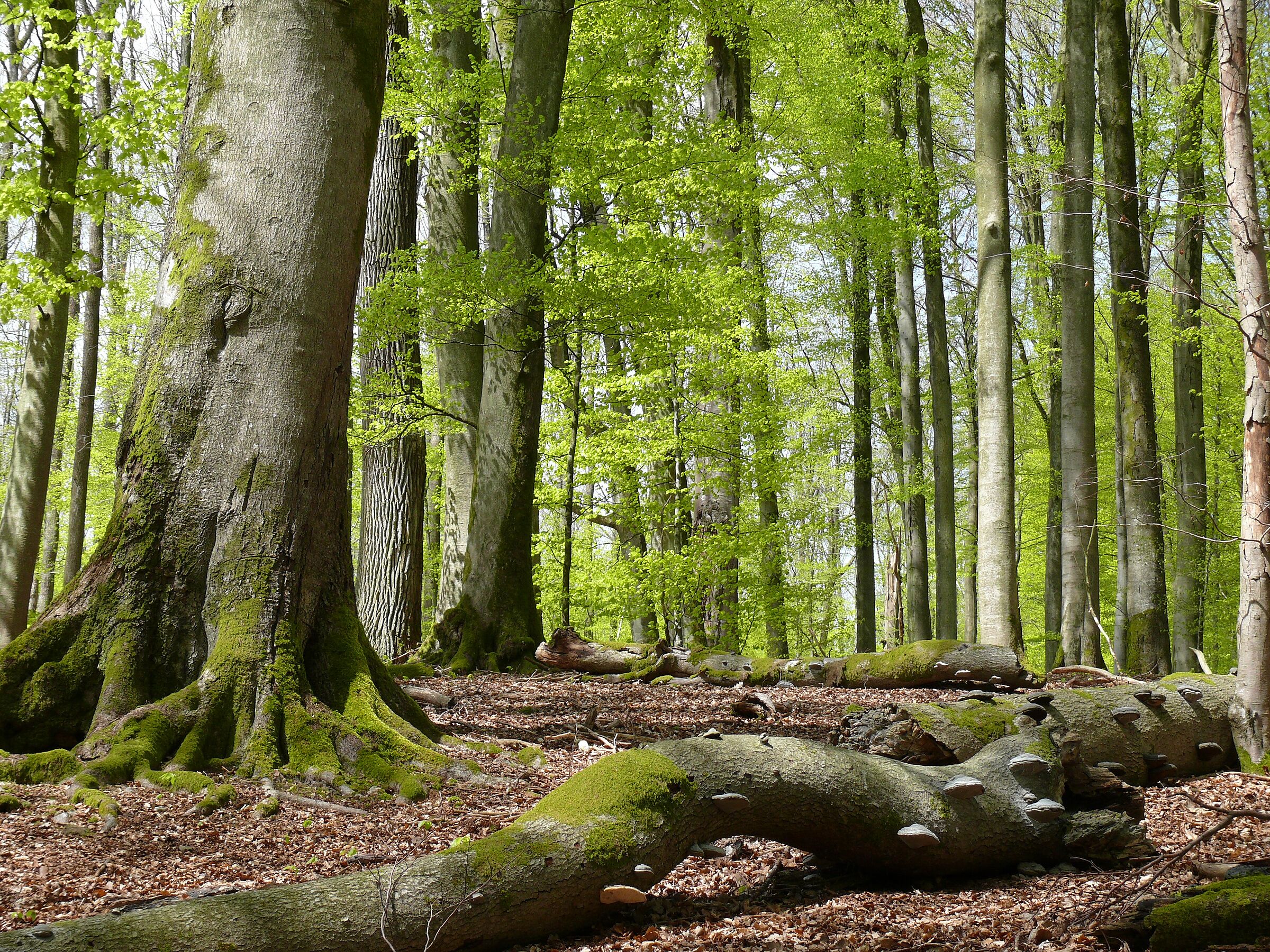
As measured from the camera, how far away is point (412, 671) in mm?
7887

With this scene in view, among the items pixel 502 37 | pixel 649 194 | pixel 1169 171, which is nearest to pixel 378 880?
pixel 649 194

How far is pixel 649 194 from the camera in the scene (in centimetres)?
1051

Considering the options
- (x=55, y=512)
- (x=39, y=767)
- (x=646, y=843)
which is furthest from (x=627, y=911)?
(x=55, y=512)

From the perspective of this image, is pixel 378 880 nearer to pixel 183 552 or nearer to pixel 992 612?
pixel 183 552

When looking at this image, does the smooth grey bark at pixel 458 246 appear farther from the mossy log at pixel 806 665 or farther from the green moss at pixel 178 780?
the green moss at pixel 178 780

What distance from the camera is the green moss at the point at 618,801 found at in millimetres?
2762

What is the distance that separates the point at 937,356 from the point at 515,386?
866cm

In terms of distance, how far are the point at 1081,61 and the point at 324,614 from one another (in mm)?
11449

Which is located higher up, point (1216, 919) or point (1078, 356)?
point (1078, 356)

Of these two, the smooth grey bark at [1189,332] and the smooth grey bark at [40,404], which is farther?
the smooth grey bark at [1189,332]

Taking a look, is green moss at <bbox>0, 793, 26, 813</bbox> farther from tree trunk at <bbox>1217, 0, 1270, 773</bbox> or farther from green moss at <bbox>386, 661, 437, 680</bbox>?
tree trunk at <bbox>1217, 0, 1270, 773</bbox>

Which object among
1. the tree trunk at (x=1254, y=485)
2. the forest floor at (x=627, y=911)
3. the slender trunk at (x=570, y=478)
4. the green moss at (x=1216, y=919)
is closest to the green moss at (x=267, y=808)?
the forest floor at (x=627, y=911)

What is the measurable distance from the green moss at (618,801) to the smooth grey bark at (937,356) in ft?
36.5

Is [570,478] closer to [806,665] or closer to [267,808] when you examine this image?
[806,665]
